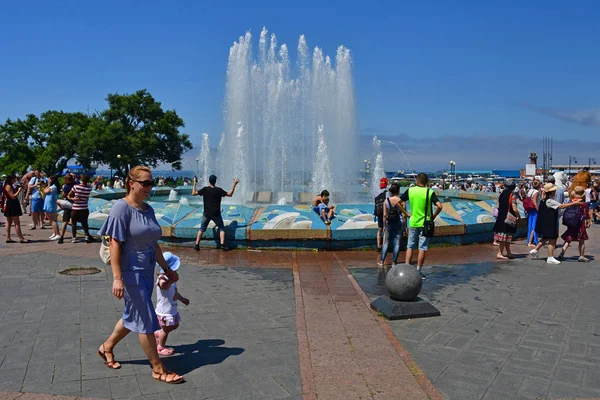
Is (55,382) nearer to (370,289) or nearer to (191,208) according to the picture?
(370,289)

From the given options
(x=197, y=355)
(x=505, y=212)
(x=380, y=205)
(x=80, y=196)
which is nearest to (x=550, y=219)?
(x=505, y=212)

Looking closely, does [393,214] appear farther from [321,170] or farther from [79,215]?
[321,170]

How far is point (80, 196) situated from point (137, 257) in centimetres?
787

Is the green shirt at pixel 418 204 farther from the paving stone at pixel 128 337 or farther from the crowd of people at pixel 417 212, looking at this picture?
the paving stone at pixel 128 337

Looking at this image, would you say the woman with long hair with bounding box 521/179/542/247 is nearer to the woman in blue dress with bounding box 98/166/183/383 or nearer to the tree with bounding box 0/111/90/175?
the woman in blue dress with bounding box 98/166/183/383

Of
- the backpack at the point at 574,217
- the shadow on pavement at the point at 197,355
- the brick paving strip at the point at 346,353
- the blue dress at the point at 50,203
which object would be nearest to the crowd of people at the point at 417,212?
the brick paving strip at the point at 346,353

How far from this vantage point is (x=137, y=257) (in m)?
3.93

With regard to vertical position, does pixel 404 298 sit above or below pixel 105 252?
below

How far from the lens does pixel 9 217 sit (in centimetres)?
1135

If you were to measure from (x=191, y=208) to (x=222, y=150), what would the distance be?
31.0ft

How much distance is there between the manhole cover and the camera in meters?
8.12

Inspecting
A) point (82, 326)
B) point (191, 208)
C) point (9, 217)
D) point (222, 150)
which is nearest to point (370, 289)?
point (82, 326)

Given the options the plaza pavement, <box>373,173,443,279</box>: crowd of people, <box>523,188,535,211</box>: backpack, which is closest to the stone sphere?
the plaza pavement

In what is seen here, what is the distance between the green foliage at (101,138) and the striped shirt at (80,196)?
116ft
